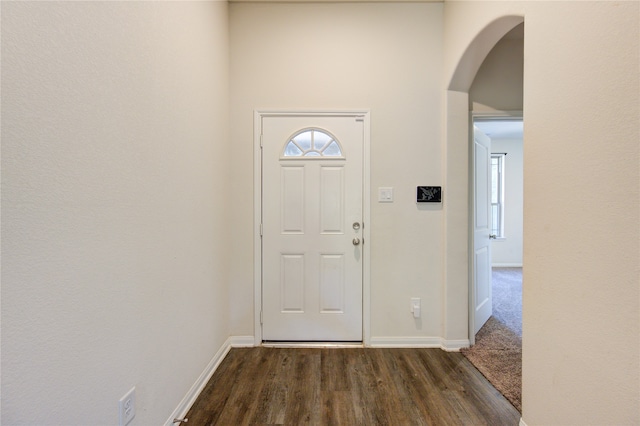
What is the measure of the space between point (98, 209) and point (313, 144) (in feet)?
5.36

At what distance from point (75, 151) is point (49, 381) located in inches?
28.2

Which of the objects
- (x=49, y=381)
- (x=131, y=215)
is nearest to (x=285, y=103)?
(x=131, y=215)

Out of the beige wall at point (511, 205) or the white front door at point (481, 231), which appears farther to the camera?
the beige wall at point (511, 205)

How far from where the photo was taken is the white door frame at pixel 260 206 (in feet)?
7.39

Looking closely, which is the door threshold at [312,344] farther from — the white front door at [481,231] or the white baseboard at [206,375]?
the white front door at [481,231]

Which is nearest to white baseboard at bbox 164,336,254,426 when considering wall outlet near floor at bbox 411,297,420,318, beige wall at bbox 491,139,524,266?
wall outlet near floor at bbox 411,297,420,318

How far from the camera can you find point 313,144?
228 centimetres

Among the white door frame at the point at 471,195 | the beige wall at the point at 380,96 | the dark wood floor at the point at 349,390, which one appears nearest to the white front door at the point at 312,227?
the beige wall at the point at 380,96

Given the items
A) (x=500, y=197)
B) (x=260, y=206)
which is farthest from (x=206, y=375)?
(x=500, y=197)

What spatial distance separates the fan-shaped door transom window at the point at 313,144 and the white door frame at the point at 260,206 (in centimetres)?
17

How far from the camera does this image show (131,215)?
1.11 m

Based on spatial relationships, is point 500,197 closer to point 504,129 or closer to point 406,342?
point 504,129

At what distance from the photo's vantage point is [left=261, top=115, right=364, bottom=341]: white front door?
227 cm

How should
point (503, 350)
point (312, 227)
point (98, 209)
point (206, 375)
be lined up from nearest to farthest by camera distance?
point (98, 209), point (206, 375), point (503, 350), point (312, 227)
